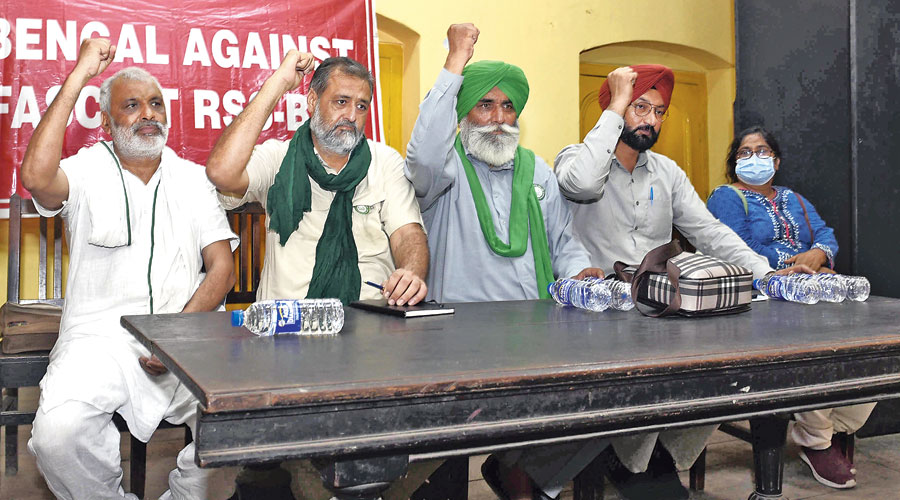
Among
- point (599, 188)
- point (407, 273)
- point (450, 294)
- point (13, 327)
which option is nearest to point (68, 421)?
point (13, 327)

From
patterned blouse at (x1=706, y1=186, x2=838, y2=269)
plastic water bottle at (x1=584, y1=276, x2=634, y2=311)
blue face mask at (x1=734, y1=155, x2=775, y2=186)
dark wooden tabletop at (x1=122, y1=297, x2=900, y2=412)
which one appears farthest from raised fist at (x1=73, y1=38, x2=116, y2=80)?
blue face mask at (x1=734, y1=155, x2=775, y2=186)

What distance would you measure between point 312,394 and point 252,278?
2.12m

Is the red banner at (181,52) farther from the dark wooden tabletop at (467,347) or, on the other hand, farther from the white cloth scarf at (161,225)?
the dark wooden tabletop at (467,347)

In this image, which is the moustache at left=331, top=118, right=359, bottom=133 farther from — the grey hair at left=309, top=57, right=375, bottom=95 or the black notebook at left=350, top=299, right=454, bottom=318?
the black notebook at left=350, top=299, right=454, bottom=318

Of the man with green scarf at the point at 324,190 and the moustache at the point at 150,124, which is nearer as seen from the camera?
the man with green scarf at the point at 324,190

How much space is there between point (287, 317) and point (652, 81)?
2.29m

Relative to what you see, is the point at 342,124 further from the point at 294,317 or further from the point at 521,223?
the point at 294,317

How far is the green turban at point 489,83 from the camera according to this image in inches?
111

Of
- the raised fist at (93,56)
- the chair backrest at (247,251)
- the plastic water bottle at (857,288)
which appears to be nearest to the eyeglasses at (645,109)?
the plastic water bottle at (857,288)

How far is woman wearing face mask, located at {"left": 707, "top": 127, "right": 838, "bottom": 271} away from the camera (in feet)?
11.8

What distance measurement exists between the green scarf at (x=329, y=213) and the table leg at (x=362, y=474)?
137 centimetres

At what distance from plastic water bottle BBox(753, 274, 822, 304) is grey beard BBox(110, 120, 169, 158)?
2.07 metres

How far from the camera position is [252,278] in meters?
3.04

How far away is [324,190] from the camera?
8.48ft
